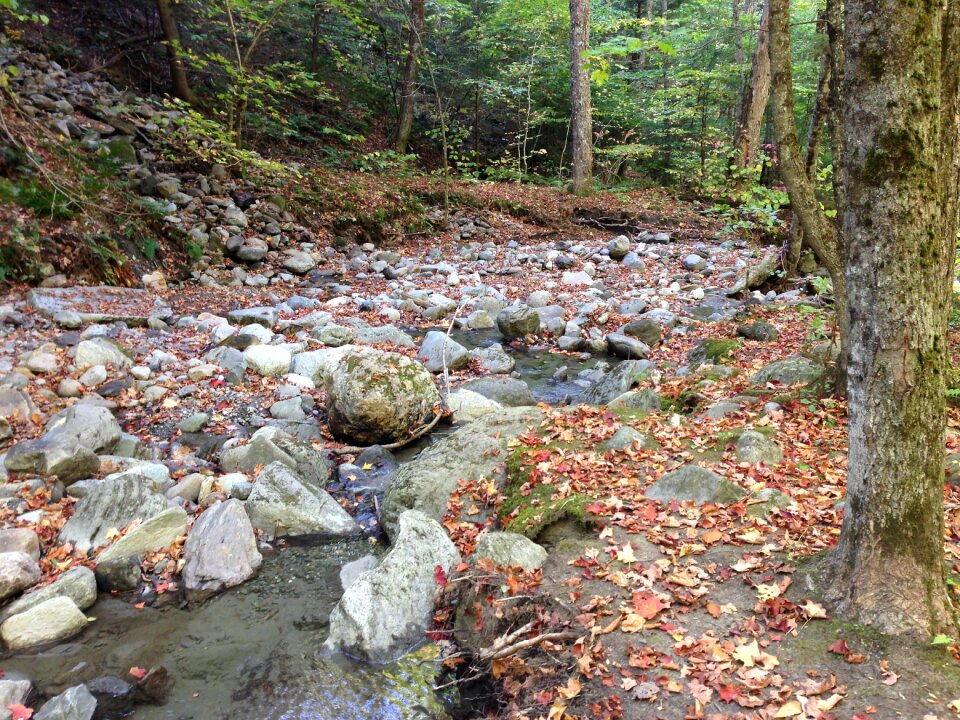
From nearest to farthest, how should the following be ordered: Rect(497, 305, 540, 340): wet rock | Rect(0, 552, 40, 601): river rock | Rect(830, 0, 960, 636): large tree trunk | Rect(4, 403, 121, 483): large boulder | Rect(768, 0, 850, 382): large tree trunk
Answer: Rect(830, 0, 960, 636): large tree trunk, Rect(0, 552, 40, 601): river rock, Rect(768, 0, 850, 382): large tree trunk, Rect(4, 403, 121, 483): large boulder, Rect(497, 305, 540, 340): wet rock

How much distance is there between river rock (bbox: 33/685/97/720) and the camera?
3.33 meters

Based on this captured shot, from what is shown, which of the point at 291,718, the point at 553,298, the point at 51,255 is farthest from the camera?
the point at 553,298

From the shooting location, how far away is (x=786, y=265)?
10492 mm

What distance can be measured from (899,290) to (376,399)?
16.6ft

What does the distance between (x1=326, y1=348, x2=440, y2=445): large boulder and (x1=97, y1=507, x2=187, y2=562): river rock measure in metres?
2.07

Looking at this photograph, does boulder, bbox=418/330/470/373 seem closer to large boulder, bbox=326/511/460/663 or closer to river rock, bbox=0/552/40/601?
large boulder, bbox=326/511/460/663

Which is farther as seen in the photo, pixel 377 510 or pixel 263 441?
pixel 263 441

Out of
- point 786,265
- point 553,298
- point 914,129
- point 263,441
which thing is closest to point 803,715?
point 914,129

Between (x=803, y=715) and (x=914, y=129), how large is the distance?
2421mm

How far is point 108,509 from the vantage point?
16.4ft

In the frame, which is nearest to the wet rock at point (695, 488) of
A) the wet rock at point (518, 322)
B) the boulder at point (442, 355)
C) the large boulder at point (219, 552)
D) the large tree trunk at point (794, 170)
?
the large tree trunk at point (794, 170)

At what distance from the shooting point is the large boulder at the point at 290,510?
5367 mm

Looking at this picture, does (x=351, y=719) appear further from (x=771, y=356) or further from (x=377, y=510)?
(x=771, y=356)

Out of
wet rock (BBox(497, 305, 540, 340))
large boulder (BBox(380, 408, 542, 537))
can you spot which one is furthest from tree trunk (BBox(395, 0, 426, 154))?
large boulder (BBox(380, 408, 542, 537))
